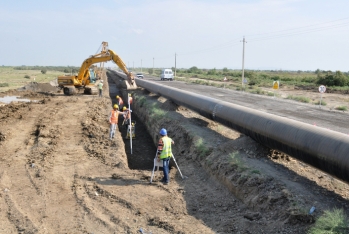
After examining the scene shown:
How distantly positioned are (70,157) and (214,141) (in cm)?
482

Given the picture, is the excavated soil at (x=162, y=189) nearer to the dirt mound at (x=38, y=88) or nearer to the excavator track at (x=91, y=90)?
the excavator track at (x=91, y=90)

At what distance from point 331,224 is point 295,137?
9.98 ft

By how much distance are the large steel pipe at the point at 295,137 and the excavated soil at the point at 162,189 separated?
497 mm

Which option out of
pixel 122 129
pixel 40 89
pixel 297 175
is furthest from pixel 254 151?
pixel 40 89

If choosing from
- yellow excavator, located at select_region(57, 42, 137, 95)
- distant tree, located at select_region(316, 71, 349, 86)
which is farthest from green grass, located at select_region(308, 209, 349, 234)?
distant tree, located at select_region(316, 71, 349, 86)

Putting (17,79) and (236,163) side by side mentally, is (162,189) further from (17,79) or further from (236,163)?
(17,79)

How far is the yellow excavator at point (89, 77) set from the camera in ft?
97.3

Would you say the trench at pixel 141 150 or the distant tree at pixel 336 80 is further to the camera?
the distant tree at pixel 336 80

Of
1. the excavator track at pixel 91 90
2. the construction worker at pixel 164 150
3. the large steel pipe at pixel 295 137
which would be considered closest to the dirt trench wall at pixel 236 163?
the large steel pipe at pixel 295 137

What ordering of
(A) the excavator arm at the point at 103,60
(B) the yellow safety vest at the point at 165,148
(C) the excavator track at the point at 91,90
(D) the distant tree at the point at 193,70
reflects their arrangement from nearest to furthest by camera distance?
(B) the yellow safety vest at the point at 165,148, (A) the excavator arm at the point at 103,60, (C) the excavator track at the point at 91,90, (D) the distant tree at the point at 193,70

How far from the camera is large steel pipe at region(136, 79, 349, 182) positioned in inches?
270

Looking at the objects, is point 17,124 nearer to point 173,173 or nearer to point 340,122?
point 173,173

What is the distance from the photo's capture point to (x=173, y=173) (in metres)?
10.7

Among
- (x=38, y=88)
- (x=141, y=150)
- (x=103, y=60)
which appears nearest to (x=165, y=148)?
(x=141, y=150)
